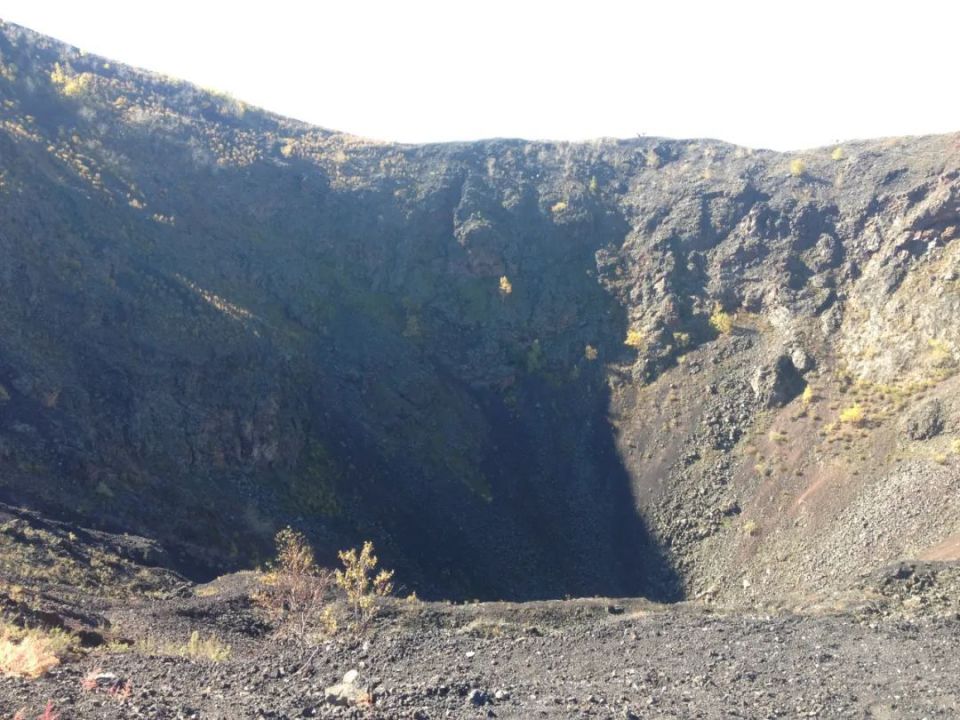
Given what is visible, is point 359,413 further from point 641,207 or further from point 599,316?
point 641,207

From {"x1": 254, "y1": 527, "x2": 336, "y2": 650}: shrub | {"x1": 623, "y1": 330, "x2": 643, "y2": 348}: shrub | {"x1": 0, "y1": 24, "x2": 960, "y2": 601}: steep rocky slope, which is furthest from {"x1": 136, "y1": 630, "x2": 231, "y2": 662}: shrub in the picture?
{"x1": 623, "y1": 330, "x2": 643, "y2": 348}: shrub

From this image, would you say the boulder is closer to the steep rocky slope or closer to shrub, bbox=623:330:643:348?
the steep rocky slope

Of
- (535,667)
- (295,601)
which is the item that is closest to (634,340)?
(295,601)

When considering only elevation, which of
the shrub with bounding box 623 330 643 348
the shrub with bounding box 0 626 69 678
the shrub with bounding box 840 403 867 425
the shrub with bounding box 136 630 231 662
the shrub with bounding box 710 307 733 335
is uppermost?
the shrub with bounding box 710 307 733 335

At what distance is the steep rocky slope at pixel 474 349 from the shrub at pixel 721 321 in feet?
0.52

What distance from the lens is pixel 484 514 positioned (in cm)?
3397

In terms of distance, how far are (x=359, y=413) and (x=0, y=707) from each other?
2666 centimetres

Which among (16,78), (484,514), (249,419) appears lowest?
(484,514)

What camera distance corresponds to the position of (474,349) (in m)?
42.7

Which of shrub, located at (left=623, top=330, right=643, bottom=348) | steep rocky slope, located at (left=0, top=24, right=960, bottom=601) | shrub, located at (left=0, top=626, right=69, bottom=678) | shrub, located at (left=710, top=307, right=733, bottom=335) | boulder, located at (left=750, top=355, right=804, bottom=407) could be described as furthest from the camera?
shrub, located at (left=623, top=330, right=643, bottom=348)

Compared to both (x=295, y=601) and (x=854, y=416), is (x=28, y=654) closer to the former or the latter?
(x=295, y=601)

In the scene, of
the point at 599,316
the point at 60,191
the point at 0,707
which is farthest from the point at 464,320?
the point at 0,707

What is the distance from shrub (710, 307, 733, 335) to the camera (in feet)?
131

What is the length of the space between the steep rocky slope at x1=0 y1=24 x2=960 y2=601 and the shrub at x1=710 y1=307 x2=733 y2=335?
160 millimetres
